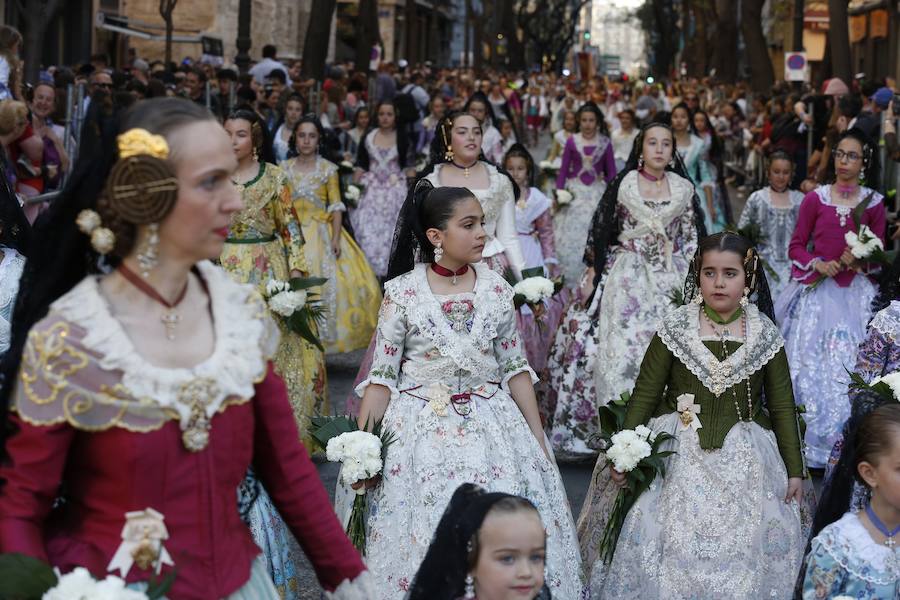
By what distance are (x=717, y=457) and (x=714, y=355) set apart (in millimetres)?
443

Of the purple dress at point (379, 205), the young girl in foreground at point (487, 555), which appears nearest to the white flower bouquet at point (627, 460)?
the young girl in foreground at point (487, 555)

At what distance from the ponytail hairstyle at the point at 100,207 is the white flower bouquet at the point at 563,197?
13.0 meters

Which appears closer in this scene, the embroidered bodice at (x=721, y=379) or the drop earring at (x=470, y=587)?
the drop earring at (x=470, y=587)

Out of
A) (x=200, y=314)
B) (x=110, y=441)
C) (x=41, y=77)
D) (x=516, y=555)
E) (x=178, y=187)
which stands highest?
(x=41, y=77)

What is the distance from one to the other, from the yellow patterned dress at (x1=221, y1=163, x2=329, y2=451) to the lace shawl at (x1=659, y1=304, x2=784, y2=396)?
310cm

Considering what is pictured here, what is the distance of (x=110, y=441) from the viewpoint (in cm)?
332

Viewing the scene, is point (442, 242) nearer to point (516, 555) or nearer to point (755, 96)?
point (516, 555)

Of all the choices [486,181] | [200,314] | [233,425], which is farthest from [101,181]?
[486,181]

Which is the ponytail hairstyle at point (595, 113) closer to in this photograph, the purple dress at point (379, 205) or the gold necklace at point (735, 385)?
the purple dress at point (379, 205)

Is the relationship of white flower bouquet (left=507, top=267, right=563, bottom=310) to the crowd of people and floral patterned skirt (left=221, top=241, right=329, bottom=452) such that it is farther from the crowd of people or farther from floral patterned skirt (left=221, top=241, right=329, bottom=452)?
floral patterned skirt (left=221, top=241, right=329, bottom=452)

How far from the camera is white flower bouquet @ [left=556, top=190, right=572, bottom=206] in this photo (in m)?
16.3

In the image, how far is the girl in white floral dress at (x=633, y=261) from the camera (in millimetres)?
9570

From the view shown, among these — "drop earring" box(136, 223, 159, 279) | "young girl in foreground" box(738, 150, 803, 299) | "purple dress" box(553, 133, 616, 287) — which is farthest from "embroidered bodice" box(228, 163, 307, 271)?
"purple dress" box(553, 133, 616, 287)

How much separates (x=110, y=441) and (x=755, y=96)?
34230 mm
